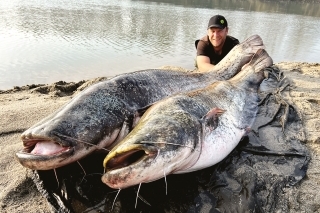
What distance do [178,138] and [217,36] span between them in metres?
4.25

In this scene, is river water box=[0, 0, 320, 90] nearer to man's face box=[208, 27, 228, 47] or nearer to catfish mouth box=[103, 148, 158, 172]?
man's face box=[208, 27, 228, 47]

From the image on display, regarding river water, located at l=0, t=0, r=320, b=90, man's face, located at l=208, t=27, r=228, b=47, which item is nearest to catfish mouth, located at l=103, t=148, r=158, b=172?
man's face, located at l=208, t=27, r=228, b=47

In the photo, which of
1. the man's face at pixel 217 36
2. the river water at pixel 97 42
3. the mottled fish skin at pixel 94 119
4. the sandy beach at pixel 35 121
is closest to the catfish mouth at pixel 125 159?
the mottled fish skin at pixel 94 119

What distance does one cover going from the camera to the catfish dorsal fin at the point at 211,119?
2.76 meters

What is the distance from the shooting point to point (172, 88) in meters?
3.96

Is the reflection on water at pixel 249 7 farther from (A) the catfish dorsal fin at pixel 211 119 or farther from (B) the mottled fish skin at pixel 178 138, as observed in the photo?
(A) the catfish dorsal fin at pixel 211 119

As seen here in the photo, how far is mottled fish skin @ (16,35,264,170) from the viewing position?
2.34 meters

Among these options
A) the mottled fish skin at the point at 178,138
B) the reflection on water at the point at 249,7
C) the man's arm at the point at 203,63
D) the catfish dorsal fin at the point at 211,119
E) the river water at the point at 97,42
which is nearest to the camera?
the mottled fish skin at the point at 178,138

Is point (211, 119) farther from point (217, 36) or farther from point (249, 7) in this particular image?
point (249, 7)

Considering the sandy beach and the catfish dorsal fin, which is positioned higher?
the catfish dorsal fin

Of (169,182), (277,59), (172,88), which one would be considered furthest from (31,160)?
(277,59)

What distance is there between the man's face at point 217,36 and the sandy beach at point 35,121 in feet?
5.60

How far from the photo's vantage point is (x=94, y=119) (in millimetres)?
2734

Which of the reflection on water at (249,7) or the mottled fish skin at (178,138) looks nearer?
the mottled fish skin at (178,138)
